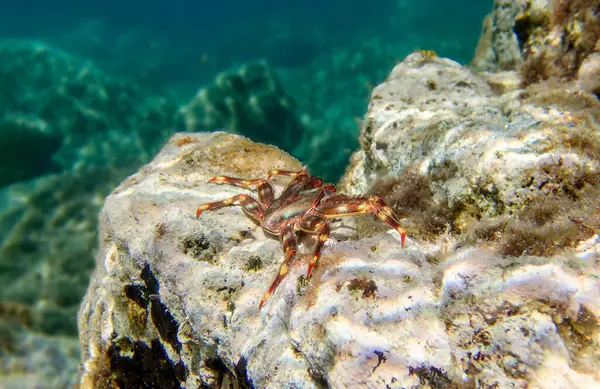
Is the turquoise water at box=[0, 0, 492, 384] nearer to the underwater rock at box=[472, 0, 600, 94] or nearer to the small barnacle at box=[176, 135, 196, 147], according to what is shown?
the underwater rock at box=[472, 0, 600, 94]

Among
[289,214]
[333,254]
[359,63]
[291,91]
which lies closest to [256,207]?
[289,214]

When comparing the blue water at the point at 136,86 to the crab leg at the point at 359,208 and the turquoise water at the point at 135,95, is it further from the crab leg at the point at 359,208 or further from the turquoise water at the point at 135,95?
the crab leg at the point at 359,208

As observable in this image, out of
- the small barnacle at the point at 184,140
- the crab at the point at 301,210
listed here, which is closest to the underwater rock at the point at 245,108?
the small barnacle at the point at 184,140

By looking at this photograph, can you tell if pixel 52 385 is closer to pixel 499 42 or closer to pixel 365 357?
pixel 365 357

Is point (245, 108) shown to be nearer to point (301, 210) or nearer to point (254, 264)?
point (301, 210)

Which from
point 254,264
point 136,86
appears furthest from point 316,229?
point 136,86

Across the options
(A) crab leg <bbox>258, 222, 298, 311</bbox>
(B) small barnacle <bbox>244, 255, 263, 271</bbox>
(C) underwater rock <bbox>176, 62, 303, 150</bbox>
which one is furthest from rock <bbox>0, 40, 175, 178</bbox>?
(A) crab leg <bbox>258, 222, 298, 311</bbox>
